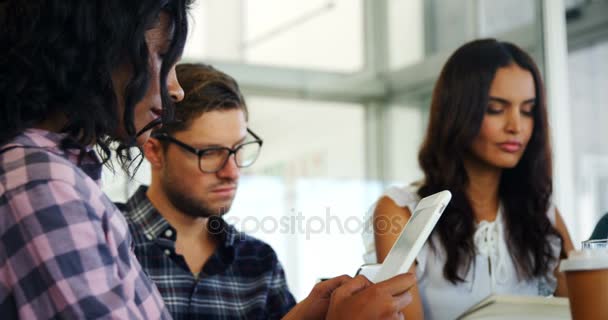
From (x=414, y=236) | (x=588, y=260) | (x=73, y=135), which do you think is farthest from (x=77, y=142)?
(x=588, y=260)

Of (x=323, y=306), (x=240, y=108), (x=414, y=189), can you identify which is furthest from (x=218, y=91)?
(x=323, y=306)

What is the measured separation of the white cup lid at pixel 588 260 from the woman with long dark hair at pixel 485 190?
0.82 metres

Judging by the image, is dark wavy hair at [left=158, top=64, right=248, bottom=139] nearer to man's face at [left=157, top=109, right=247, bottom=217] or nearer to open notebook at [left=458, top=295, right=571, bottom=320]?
man's face at [left=157, top=109, right=247, bottom=217]

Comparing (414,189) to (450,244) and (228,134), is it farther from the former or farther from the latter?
(228,134)

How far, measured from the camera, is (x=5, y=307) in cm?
80

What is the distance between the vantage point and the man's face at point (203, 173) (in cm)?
173

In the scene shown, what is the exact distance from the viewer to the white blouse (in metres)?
1.77

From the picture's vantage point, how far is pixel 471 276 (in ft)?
5.94

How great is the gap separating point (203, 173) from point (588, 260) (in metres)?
0.97

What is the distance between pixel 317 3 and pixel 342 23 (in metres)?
0.14

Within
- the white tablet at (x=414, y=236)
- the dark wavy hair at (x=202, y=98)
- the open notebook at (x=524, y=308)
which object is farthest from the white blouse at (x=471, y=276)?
the white tablet at (x=414, y=236)

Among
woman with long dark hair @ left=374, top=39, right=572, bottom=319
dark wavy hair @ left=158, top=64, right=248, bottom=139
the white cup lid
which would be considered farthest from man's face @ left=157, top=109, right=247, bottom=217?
the white cup lid

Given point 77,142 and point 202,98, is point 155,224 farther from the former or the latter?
point 77,142

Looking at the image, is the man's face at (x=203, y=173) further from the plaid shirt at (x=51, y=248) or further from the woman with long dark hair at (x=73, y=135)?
the plaid shirt at (x=51, y=248)
